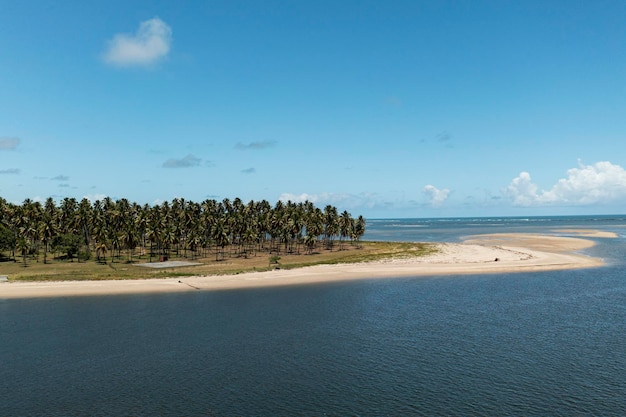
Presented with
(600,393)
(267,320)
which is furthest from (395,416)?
(267,320)

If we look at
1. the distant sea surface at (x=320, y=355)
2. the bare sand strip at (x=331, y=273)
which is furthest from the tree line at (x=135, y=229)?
the distant sea surface at (x=320, y=355)

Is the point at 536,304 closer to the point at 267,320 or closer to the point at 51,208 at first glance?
the point at 267,320

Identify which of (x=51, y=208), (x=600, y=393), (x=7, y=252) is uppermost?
(x=51, y=208)

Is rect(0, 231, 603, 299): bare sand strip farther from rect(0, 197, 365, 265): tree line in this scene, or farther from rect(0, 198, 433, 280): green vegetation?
rect(0, 197, 365, 265): tree line

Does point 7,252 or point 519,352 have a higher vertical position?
point 7,252

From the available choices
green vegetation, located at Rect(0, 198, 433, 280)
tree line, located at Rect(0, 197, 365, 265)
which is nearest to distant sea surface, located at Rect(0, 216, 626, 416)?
green vegetation, located at Rect(0, 198, 433, 280)

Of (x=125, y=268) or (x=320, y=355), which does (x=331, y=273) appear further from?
(x=320, y=355)

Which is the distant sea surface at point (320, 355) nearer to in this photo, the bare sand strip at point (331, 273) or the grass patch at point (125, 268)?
the bare sand strip at point (331, 273)

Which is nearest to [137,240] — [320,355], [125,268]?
[125,268]
